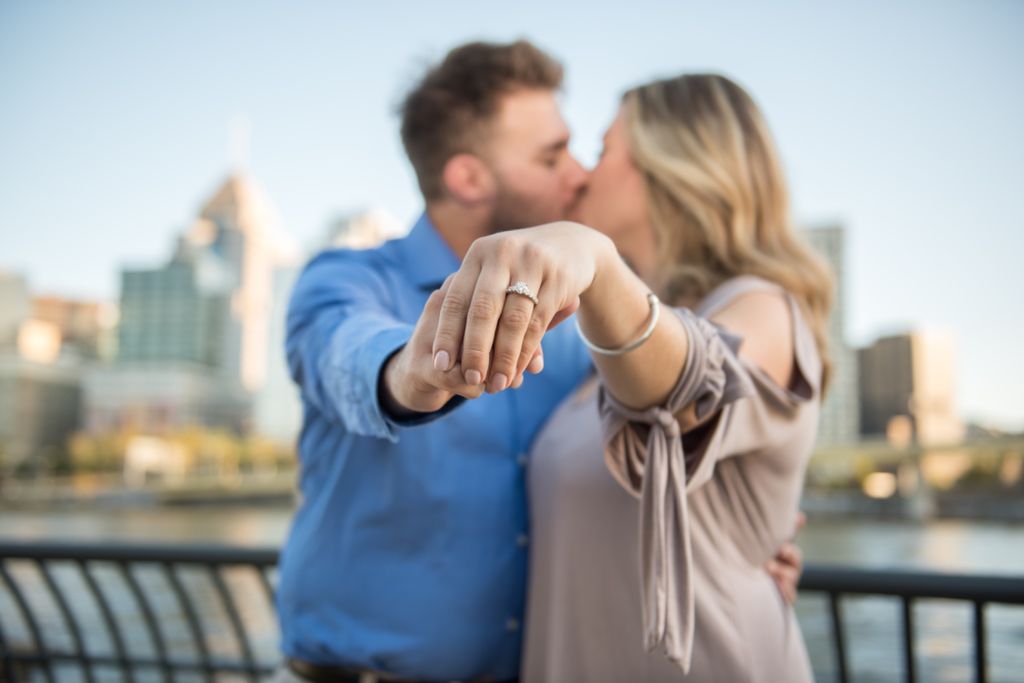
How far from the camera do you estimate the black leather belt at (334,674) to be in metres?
1.76

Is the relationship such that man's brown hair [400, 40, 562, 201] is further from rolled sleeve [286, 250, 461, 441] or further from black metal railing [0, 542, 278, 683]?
black metal railing [0, 542, 278, 683]

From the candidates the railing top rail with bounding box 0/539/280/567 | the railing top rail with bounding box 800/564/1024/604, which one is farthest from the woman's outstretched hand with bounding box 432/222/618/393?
the railing top rail with bounding box 0/539/280/567

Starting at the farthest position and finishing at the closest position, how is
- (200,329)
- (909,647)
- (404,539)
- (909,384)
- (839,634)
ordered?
(200,329)
(909,384)
(839,634)
(909,647)
(404,539)

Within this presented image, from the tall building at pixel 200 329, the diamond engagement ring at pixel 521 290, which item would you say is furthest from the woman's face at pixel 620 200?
the tall building at pixel 200 329

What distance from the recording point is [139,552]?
108 inches

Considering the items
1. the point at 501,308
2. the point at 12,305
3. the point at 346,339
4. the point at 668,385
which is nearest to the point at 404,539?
the point at 346,339

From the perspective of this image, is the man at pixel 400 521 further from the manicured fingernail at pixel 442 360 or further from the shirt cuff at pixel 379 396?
the manicured fingernail at pixel 442 360

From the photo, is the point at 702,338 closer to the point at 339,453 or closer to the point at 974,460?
the point at 339,453

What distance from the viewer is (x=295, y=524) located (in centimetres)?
196

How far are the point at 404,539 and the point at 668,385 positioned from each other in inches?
29.7

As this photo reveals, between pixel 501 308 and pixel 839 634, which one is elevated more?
pixel 501 308

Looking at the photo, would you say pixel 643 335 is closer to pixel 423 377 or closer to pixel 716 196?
pixel 423 377

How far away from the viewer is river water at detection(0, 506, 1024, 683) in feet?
46.4

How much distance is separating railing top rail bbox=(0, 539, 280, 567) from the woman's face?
4.44 feet
